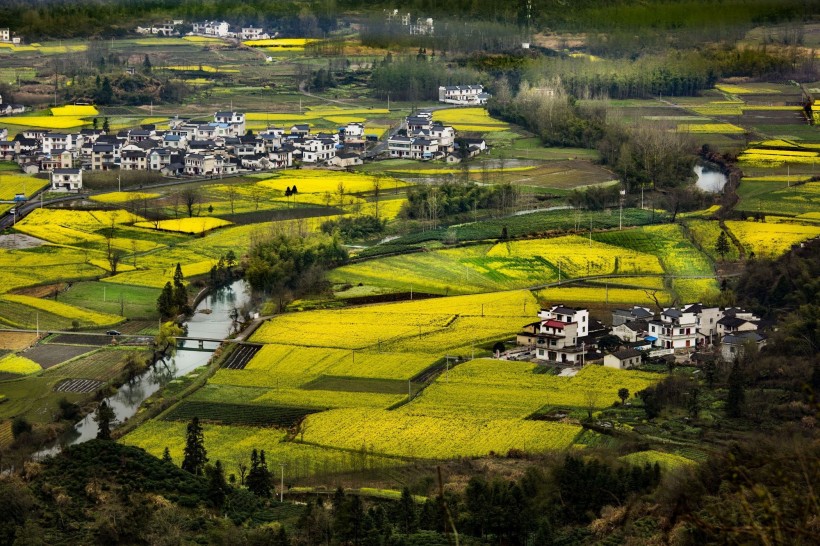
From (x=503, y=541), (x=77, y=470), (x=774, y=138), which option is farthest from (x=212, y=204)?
(x=503, y=541)

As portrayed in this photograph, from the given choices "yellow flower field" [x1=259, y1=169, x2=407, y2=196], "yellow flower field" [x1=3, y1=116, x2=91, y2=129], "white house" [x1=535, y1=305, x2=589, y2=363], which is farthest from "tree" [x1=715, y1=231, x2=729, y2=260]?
"yellow flower field" [x1=3, y1=116, x2=91, y2=129]

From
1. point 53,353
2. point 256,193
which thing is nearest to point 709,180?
point 256,193

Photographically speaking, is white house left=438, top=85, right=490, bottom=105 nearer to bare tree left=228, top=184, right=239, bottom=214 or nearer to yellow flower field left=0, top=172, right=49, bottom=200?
bare tree left=228, top=184, right=239, bottom=214

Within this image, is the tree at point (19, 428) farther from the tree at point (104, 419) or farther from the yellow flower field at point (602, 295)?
the yellow flower field at point (602, 295)

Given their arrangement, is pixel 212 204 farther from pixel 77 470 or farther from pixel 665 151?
pixel 77 470

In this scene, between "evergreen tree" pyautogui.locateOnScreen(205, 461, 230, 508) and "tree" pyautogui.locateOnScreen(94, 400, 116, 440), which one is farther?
"tree" pyautogui.locateOnScreen(94, 400, 116, 440)
